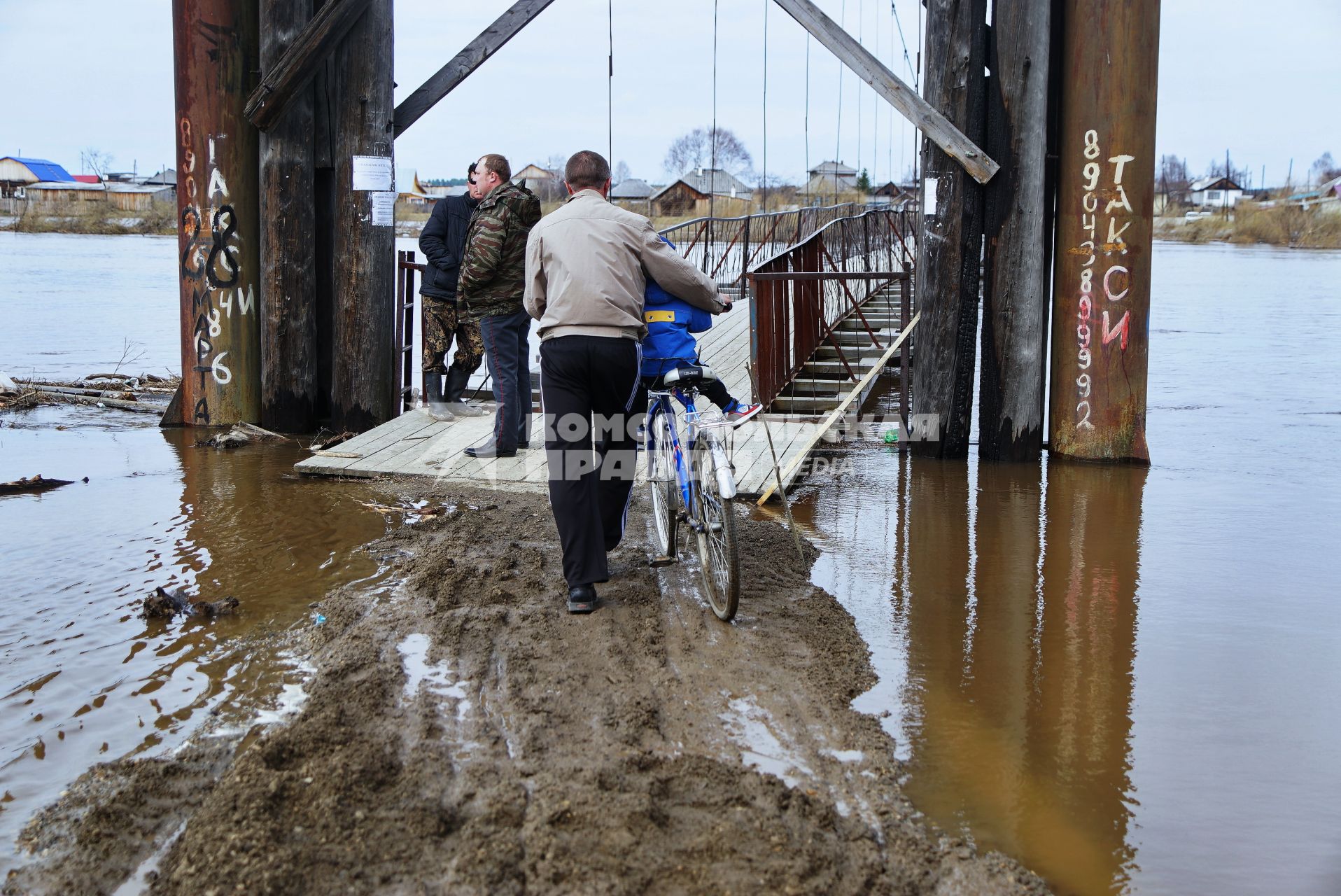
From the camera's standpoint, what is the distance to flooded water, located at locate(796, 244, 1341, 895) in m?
3.19

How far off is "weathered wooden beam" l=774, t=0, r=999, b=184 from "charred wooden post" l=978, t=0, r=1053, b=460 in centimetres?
26

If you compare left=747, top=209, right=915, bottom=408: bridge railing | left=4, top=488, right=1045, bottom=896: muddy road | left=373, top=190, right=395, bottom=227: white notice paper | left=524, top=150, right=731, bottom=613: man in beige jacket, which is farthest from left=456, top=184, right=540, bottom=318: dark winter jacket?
left=4, top=488, right=1045, bottom=896: muddy road

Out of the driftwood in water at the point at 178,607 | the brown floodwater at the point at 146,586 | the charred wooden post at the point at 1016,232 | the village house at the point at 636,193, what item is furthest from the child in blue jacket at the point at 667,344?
the village house at the point at 636,193

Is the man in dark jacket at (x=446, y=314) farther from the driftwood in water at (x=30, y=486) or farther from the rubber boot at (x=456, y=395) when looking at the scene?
the driftwood in water at (x=30, y=486)

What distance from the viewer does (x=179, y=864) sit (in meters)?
2.79

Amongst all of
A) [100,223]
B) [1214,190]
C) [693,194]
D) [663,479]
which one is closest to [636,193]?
[693,194]

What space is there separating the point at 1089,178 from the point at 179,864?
274 inches

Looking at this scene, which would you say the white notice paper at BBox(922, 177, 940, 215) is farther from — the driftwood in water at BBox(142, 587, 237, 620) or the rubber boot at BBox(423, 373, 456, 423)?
the driftwood in water at BBox(142, 587, 237, 620)

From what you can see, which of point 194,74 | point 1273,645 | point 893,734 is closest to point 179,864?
point 893,734

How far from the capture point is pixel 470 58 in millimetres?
8680

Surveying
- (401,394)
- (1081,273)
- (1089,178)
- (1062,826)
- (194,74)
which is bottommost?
(1062,826)

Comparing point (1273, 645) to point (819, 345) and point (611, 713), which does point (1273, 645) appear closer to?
point (611, 713)

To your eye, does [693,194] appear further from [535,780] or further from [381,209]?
[535,780]

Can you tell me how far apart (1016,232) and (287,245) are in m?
5.23
